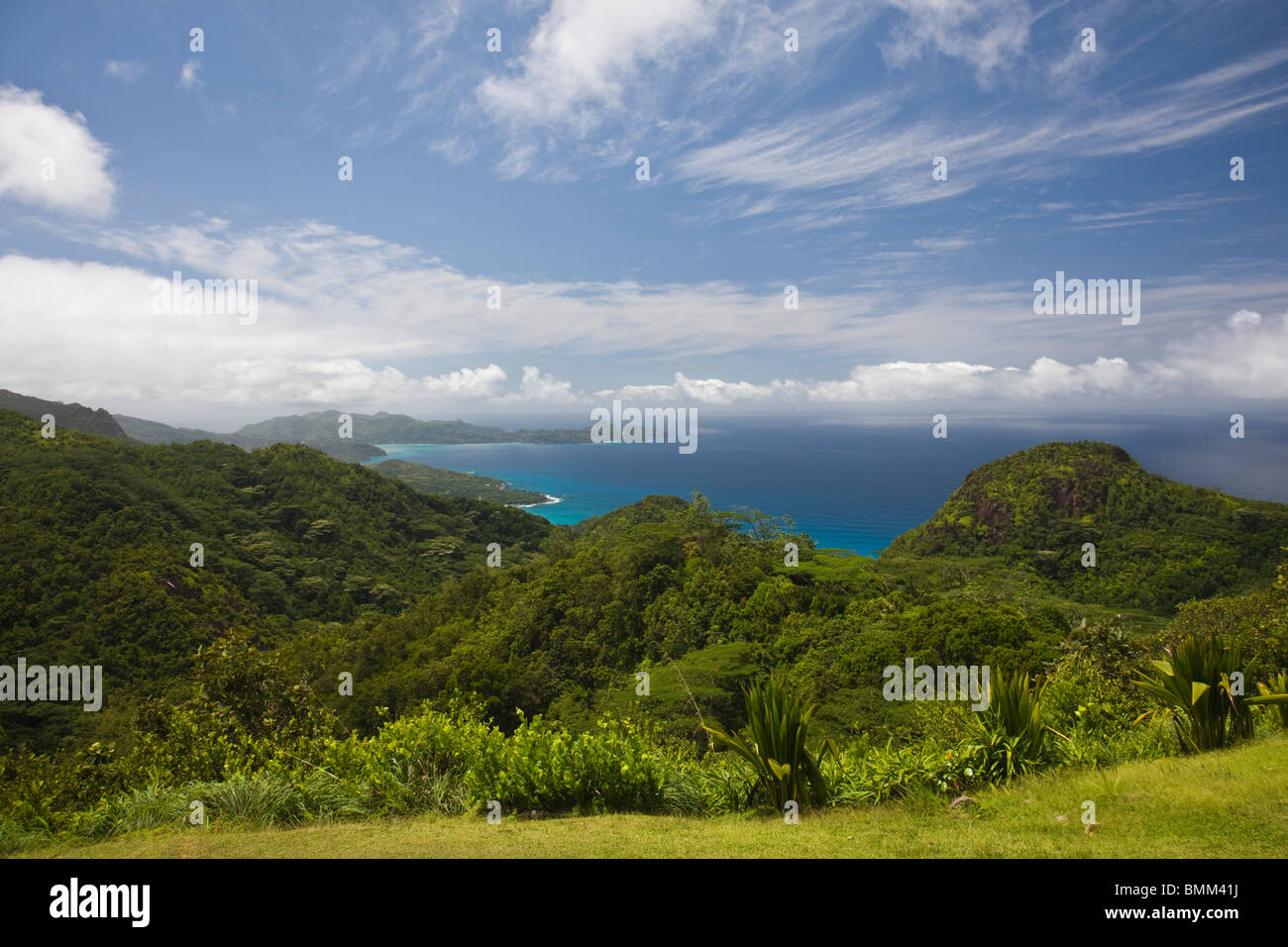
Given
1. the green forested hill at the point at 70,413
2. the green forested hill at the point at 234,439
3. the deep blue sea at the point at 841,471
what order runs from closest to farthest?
1. the deep blue sea at the point at 841,471
2. the green forested hill at the point at 70,413
3. the green forested hill at the point at 234,439

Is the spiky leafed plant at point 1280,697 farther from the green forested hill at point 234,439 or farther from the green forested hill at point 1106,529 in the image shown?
the green forested hill at point 234,439

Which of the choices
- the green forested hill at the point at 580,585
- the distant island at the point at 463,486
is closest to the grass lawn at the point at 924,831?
the green forested hill at the point at 580,585

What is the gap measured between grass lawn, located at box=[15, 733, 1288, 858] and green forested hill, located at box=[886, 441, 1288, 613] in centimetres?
4380

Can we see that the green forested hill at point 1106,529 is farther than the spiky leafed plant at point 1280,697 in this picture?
Yes

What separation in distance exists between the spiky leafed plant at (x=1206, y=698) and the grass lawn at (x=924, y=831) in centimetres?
22

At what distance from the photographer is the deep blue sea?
268 ft

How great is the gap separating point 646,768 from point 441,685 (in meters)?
16.8

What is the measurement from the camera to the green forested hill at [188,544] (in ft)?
100

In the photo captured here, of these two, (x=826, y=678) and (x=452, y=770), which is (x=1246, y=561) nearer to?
(x=826, y=678)

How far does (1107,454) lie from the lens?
5766 centimetres

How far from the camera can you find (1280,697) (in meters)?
5.22

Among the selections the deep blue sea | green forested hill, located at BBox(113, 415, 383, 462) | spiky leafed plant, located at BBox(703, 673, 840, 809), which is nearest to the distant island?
the deep blue sea
